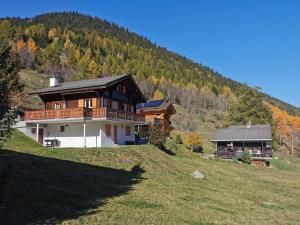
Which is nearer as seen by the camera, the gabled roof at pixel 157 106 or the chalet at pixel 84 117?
the chalet at pixel 84 117

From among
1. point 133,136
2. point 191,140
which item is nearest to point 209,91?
point 191,140

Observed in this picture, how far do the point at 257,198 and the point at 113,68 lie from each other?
13247 centimetres

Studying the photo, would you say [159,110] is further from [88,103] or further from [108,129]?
[88,103]

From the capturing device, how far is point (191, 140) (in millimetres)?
64625

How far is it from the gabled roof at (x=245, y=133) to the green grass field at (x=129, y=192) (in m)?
25.3

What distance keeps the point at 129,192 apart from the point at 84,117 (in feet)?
62.3

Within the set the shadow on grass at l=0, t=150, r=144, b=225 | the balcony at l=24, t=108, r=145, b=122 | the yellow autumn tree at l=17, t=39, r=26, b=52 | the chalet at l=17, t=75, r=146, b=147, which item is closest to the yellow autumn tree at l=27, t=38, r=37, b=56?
the yellow autumn tree at l=17, t=39, r=26, b=52

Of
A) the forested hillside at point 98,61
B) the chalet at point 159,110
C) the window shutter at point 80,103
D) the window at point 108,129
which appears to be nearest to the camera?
the window at point 108,129

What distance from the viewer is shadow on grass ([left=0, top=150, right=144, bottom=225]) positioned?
12773 millimetres

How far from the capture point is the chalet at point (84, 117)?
3874 centimetres

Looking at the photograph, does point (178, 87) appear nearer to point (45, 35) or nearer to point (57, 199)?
point (45, 35)

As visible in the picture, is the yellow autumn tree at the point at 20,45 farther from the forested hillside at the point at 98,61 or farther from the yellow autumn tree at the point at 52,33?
the yellow autumn tree at the point at 52,33

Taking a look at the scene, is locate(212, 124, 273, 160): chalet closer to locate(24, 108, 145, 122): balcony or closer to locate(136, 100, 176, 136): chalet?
locate(136, 100, 176, 136): chalet

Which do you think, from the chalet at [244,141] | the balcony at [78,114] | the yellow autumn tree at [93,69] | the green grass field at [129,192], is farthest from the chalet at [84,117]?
the yellow autumn tree at [93,69]
